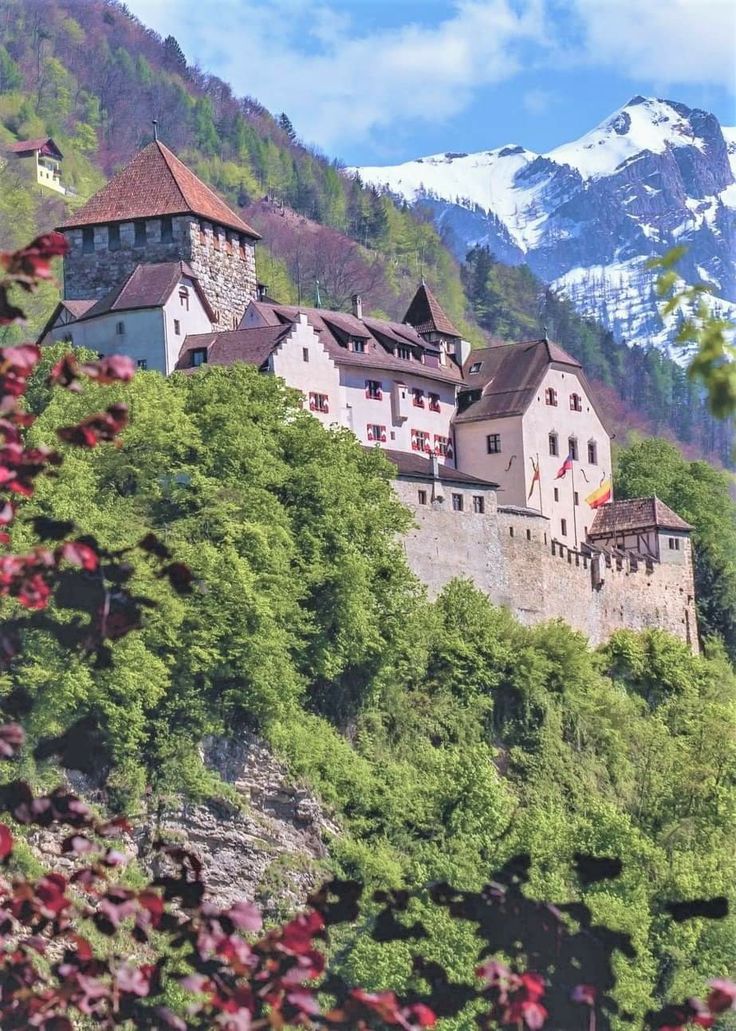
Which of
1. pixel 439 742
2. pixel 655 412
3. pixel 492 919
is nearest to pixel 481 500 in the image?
pixel 439 742

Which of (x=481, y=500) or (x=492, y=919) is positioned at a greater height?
(x=481, y=500)

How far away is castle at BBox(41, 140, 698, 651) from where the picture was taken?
52.9 metres

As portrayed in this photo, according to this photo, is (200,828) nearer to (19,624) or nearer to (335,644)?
(335,644)

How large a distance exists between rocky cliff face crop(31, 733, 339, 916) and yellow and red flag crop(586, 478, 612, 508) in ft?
55.3

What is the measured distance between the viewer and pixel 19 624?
10.4 m

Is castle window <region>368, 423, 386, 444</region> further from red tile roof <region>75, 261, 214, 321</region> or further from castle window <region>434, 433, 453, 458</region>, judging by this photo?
red tile roof <region>75, 261, 214, 321</region>

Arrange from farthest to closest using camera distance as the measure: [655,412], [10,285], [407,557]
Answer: [655,412] < [407,557] < [10,285]

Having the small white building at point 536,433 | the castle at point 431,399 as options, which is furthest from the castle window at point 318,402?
the small white building at point 536,433

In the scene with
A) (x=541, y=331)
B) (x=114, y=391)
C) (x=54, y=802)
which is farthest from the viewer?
(x=541, y=331)

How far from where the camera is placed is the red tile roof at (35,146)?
5005 inches

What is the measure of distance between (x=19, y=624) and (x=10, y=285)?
2117 millimetres

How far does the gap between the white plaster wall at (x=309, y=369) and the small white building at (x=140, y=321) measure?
2716mm

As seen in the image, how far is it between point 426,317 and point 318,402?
Result: 1091cm

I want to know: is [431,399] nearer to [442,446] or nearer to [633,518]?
[442,446]
